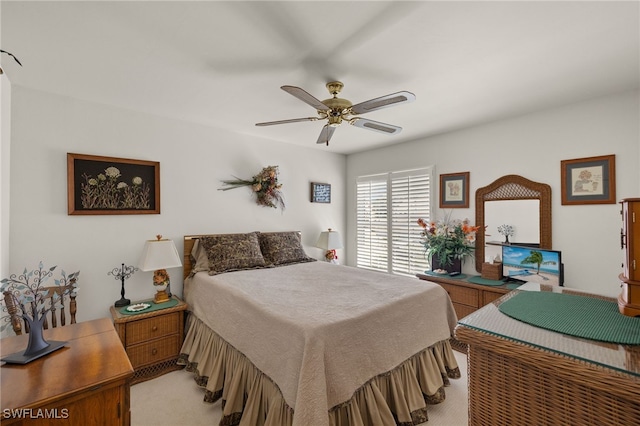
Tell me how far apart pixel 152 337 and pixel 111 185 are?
155 centimetres

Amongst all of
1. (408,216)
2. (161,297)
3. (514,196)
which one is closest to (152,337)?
(161,297)

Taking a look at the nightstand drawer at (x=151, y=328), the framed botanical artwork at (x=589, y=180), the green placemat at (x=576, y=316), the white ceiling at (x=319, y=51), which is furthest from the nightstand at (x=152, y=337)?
the framed botanical artwork at (x=589, y=180)

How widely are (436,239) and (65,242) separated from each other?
3976mm

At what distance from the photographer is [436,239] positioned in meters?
3.49

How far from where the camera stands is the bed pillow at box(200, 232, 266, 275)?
301 cm

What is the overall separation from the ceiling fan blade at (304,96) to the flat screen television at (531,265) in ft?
8.24

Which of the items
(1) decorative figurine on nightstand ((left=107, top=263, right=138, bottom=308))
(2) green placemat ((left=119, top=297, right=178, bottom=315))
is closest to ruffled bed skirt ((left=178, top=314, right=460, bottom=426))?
(2) green placemat ((left=119, top=297, right=178, bottom=315))

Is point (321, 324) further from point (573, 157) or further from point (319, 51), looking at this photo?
point (573, 157)

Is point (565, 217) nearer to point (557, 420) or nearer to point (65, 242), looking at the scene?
point (557, 420)

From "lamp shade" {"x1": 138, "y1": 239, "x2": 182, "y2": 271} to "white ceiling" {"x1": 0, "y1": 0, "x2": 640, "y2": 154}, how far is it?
1423mm

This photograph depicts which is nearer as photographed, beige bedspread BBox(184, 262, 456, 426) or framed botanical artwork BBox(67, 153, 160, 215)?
beige bedspread BBox(184, 262, 456, 426)

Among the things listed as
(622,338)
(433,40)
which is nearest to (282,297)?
(622,338)

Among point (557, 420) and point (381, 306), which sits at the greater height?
point (557, 420)

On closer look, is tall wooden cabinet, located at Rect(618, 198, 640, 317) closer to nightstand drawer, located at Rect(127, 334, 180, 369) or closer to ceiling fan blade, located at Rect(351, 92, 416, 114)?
ceiling fan blade, located at Rect(351, 92, 416, 114)
